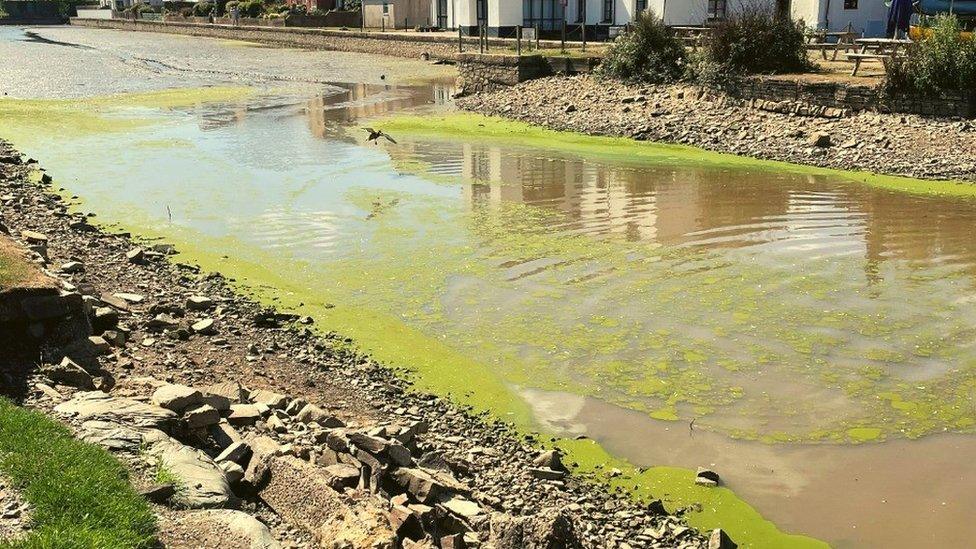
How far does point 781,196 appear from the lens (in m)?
20.7

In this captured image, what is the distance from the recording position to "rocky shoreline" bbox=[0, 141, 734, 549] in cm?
689

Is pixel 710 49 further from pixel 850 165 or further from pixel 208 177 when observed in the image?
pixel 208 177

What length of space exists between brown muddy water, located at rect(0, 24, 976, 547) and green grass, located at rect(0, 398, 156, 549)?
4.49 meters

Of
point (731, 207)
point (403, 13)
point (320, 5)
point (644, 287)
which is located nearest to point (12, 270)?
point (644, 287)

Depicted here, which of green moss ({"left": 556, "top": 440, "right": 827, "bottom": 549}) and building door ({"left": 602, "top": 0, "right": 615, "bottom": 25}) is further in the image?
building door ({"left": 602, "top": 0, "right": 615, "bottom": 25})

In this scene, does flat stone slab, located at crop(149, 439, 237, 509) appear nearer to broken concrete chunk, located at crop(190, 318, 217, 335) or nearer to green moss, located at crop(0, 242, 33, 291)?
green moss, located at crop(0, 242, 33, 291)

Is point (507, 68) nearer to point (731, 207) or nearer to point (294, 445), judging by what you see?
point (731, 207)

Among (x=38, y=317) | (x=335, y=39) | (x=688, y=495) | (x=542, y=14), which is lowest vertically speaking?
(x=688, y=495)

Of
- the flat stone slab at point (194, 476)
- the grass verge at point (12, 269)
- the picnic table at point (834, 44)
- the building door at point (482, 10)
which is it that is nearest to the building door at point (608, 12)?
the building door at point (482, 10)

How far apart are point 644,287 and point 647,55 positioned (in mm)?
20848

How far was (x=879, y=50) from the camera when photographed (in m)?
29.2

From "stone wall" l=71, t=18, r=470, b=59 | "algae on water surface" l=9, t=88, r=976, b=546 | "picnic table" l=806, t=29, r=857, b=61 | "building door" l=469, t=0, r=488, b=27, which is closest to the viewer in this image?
"algae on water surface" l=9, t=88, r=976, b=546

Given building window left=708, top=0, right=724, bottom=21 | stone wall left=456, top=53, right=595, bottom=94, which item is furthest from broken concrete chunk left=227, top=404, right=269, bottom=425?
building window left=708, top=0, right=724, bottom=21

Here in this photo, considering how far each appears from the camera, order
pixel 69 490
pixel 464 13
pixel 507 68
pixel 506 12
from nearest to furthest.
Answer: pixel 69 490 < pixel 507 68 < pixel 506 12 < pixel 464 13
